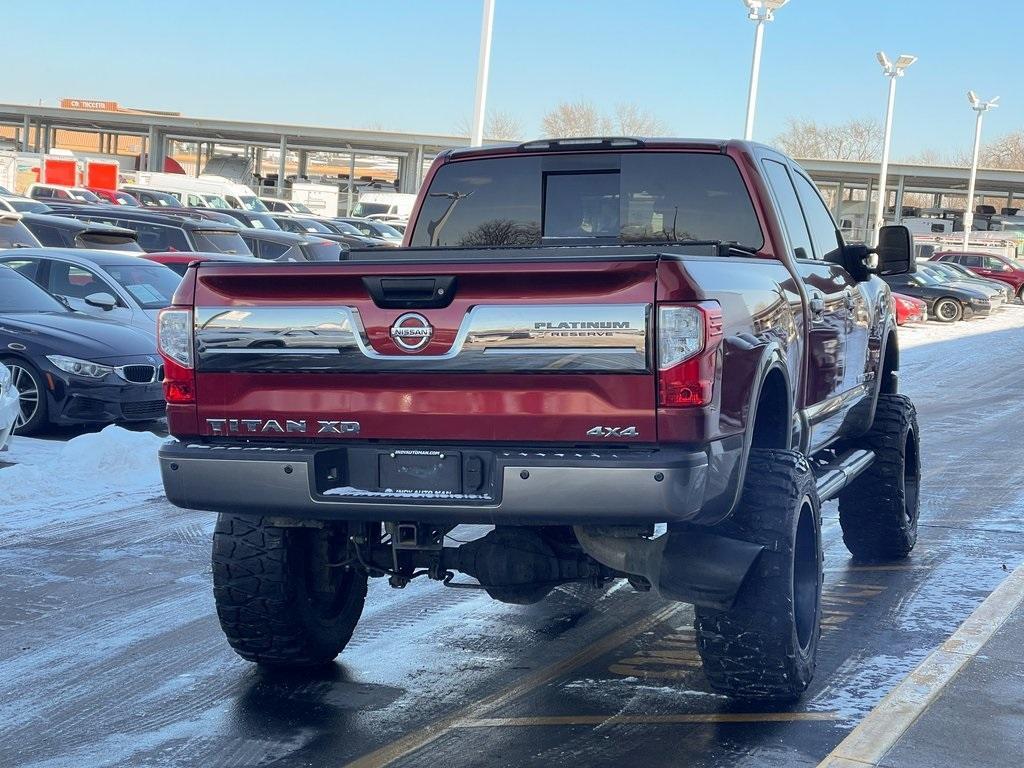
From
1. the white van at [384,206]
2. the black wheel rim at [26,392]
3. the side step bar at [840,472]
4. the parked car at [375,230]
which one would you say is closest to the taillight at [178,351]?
the side step bar at [840,472]

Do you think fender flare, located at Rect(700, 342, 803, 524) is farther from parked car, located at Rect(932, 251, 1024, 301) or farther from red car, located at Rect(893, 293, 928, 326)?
parked car, located at Rect(932, 251, 1024, 301)

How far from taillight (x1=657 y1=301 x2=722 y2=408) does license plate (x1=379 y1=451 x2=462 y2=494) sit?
71cm

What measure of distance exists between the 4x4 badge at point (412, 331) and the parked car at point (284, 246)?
17419mm

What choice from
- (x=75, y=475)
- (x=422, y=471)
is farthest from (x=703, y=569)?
(x=75, y=475)

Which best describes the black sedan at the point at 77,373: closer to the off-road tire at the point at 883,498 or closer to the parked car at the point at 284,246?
the off-road tire at the point at 883,498

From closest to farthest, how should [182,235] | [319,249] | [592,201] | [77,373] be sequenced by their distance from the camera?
[592,201]
[77,373]
[182,235]
[319,249]

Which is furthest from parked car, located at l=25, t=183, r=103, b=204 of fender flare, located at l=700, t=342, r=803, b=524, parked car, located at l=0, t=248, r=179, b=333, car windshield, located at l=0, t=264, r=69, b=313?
fender flare, located at l=700, t=342, r=803, b=524

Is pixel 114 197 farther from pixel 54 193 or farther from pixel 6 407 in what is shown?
pixel 6 407

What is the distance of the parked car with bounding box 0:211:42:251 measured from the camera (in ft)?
57.1

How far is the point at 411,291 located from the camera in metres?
4.47

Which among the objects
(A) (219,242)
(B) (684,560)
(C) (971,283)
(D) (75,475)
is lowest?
(D) (75,475)

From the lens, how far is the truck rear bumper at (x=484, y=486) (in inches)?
167

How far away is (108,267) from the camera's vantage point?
556 inches

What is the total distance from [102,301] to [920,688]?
365 inches
